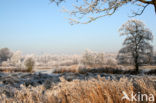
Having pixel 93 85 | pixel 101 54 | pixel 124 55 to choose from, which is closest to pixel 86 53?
pixel 101 54

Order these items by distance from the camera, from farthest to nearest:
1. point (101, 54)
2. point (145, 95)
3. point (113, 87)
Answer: point (101, 54), point (113, 87), point (145, 95)

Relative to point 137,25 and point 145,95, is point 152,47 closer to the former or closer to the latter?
point 137,25

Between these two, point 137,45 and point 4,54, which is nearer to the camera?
point 137,45

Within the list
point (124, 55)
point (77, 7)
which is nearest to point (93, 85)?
point (77, 7)

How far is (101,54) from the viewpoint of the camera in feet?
161

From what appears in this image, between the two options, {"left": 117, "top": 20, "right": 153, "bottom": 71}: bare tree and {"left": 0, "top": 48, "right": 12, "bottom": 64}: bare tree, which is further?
{"left": 0, "top": 48, "right": 12, "bottom": 64}: bare tree

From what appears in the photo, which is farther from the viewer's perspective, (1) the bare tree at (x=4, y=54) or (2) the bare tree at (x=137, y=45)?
(1) the bare tree at (x=4, y=54)

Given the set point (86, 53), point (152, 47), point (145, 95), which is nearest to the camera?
point (145, 95)

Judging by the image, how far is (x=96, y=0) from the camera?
648 cm

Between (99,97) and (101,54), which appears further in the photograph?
(101,54)

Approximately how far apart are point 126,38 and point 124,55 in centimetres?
218

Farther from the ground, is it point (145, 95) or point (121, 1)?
→ point (121, 1)

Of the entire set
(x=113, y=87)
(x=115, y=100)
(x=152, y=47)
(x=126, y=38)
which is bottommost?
(x=115, y=100)

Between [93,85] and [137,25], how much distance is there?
16.5 m
